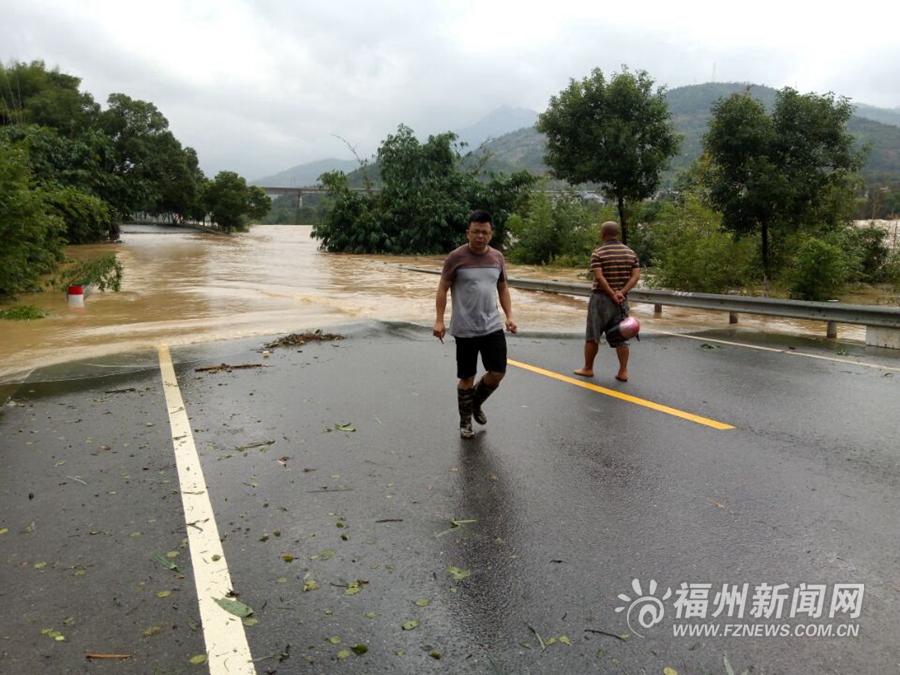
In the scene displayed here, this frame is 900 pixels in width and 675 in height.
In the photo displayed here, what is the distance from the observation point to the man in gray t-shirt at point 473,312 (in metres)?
5.62

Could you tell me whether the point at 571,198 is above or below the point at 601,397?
above

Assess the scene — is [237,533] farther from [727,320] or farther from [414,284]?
[414,284]

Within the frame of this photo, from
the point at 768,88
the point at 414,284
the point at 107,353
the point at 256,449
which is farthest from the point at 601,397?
the point at 768,88

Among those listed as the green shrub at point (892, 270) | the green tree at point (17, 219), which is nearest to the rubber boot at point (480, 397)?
the green tree at point (17, 219)

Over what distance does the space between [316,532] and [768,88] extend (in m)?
196

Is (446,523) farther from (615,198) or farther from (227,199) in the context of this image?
(227,199)

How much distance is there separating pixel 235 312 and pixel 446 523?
11.1 meters

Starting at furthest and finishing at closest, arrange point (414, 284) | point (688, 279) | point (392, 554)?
1. point (414, 284)
2. point (688, 279)
3. point (392, 554)

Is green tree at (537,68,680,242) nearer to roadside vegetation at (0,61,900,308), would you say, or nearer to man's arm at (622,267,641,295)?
roadside vegetation at (0,61,900,308)

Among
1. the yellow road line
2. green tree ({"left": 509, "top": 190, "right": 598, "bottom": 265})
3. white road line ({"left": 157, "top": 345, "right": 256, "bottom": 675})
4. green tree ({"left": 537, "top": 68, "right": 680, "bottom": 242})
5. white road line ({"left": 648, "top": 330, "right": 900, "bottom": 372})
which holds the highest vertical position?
green tree ({"left": 537, "top": 68, "right": 680, "bottom": 242})

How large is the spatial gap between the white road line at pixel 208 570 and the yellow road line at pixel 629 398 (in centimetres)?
411

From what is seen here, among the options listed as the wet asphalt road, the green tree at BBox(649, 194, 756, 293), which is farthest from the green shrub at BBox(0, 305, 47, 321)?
the green tree at BBox(649, 194, 756, 293)

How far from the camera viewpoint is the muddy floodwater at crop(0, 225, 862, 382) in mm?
10633

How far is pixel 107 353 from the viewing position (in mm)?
9617
